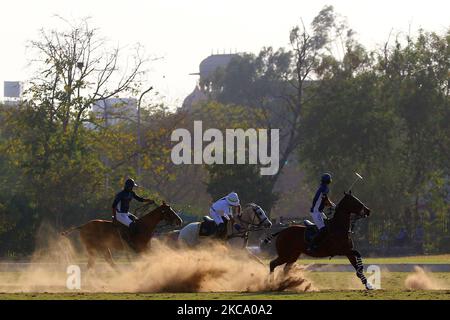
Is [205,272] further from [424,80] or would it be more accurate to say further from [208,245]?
[424,80]

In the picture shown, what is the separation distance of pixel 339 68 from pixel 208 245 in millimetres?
51631

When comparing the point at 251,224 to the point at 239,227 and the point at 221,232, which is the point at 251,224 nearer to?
the point at 239,227

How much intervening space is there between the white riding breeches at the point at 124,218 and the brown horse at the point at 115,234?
0.84ft

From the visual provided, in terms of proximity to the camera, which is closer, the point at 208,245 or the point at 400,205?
the point at 208,245

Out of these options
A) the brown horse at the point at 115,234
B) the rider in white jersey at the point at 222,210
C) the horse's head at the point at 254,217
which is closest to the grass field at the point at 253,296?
the brown horse at the point at 115,234

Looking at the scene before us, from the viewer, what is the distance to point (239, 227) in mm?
33750

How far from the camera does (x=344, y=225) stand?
Result: 29234mm

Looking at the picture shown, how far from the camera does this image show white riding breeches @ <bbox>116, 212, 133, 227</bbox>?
32.3m

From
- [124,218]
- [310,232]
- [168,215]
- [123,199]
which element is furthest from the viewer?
[168,215]

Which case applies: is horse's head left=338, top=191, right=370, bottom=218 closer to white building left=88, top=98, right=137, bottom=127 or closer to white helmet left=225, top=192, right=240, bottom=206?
white helmet left=225, top=192, right=240, bottom=206

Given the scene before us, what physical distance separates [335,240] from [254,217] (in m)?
5.19

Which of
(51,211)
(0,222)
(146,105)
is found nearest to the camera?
(0,222)

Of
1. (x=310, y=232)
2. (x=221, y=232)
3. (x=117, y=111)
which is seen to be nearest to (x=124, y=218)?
(x=221, y=232)

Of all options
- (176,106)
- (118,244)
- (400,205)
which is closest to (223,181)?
(400,205)
